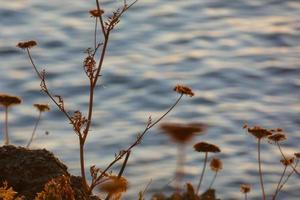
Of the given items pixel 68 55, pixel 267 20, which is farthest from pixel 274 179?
pixel 267 20

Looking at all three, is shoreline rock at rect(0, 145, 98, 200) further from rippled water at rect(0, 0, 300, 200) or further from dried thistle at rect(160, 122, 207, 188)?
rippled water at rect(0, 0, 300, 200)

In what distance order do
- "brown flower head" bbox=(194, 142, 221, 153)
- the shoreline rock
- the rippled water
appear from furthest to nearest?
the rippled water < "brown flower head" bbox=(194, 142, 221, 153) < the shoreline rock

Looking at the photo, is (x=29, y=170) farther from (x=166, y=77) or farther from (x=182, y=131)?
(x=166, y=77)

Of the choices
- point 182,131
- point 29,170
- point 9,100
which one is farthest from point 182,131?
point 9,100

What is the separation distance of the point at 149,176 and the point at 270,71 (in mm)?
2699

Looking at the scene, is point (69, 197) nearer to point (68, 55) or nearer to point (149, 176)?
point (149, 176)

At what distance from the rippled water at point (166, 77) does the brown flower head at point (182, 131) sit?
4.08m

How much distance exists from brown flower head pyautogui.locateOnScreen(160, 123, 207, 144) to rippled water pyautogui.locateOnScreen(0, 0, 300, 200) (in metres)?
4.08

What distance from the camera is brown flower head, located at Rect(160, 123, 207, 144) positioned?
301 cm

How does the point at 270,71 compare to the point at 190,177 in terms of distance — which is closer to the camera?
the point at 190,177

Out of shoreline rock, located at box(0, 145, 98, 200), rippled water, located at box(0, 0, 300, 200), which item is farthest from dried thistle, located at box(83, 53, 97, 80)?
rippled water, located at box(0, 0, 300, 200)

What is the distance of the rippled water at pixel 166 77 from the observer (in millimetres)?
8102

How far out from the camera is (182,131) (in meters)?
3.09

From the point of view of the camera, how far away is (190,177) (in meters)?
7.82
